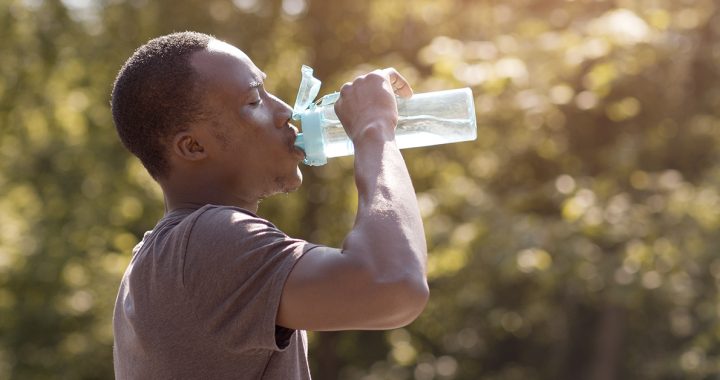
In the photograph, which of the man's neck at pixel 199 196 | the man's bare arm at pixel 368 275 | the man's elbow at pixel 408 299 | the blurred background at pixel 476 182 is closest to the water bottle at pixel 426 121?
the man's neck at pixel 199 196

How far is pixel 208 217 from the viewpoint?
184 cm

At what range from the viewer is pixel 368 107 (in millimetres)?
2021

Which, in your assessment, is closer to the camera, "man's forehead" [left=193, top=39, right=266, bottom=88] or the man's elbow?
the man's elbow

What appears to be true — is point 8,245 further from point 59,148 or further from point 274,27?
point 274,27

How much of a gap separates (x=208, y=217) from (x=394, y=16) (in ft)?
25.5

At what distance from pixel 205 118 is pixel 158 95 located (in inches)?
4.2

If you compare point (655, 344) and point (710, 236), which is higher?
point (710, 236)

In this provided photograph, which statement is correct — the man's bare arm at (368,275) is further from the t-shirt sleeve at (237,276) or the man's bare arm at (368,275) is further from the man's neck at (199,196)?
the man's neck at (199,196)

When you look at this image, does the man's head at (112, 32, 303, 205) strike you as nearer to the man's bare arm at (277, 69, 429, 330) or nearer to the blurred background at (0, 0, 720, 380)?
the man's bare arm at (277, 69, 429, 330)

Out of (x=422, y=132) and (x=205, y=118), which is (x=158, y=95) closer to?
(x=205, y=118)

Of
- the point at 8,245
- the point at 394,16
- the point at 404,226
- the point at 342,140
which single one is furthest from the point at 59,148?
the point at 404,226

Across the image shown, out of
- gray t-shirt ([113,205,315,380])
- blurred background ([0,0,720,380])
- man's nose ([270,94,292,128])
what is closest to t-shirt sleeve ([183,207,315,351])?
gray t-shirt ([113,205,315,380])

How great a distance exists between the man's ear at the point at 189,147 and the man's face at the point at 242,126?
0.6 inches

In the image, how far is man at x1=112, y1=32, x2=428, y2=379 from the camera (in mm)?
Answer: 1731
